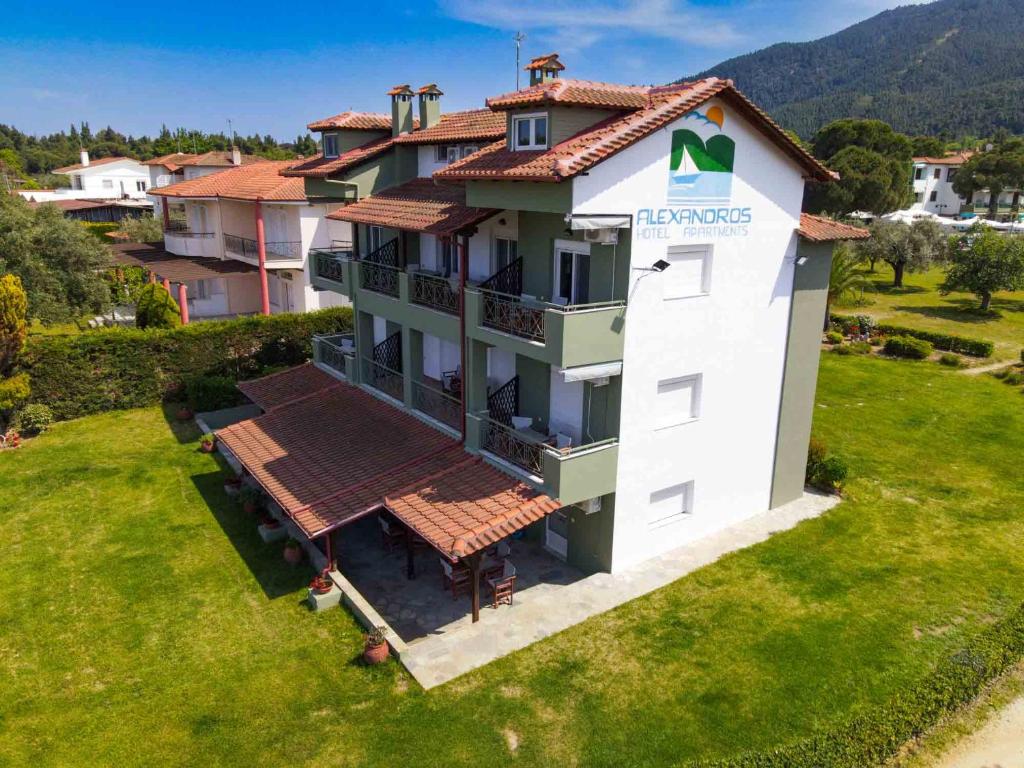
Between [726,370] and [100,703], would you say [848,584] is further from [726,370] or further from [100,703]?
[100,703]

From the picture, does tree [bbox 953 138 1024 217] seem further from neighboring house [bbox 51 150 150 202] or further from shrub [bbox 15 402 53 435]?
neighboring house [bbox 51 150 150 202]

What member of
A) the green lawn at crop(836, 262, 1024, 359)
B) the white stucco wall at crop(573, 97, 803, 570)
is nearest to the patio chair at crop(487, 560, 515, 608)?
the white stucco wall at crop(573, 97, 803, 570)

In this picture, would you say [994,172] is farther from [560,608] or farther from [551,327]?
[560,608]

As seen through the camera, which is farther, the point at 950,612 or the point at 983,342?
the point at 983,342

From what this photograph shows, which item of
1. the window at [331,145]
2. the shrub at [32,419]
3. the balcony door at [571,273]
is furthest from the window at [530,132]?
the shrub at [32,419]

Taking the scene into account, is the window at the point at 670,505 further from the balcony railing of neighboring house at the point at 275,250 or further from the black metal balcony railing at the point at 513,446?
the balcony railing of neighboring house at the point at 275,250

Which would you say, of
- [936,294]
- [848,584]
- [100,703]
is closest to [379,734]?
[100,703]
